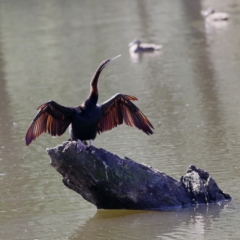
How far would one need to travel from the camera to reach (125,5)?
41.8m

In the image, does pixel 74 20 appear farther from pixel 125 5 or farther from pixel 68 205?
pixel 68 205

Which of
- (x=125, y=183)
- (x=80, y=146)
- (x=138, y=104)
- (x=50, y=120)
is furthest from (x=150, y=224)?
(x=138, y=104)

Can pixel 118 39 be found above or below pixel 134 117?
above

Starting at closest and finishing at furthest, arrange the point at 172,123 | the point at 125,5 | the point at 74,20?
the point at 172,123 < the point at 74,20 < the point at 125,5

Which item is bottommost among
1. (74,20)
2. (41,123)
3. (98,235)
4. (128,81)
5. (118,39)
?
(98,235)

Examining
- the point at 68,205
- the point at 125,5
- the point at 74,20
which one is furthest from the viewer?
the point at 125,5

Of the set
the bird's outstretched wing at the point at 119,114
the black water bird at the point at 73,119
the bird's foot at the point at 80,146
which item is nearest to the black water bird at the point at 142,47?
the bird's outstretched wing at the point at 119,114

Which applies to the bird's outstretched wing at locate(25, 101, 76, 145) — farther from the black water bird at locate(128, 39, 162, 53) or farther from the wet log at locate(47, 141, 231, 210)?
the black water bird at locate(128, 39, 162, 53)

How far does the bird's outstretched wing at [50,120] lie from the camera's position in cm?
898

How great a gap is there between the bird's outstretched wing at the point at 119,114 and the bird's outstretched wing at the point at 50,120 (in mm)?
513

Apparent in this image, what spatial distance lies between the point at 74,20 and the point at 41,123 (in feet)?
92.3

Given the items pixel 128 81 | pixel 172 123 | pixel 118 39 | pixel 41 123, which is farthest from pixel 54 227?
pixel 118 39

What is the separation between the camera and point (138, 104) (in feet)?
53.6

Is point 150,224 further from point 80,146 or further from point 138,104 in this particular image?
point 138,104
